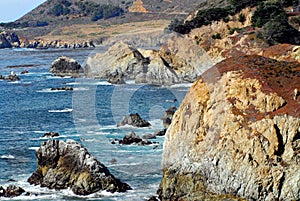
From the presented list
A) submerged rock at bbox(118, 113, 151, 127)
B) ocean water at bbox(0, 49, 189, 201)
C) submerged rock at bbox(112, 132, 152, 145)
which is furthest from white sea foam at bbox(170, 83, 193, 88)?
submerged rock at bbox(112, 132, 152, 145)

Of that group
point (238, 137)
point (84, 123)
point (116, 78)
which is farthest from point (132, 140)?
point (116, 78)

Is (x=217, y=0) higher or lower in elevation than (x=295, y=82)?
higher

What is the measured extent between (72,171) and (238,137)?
10.3m

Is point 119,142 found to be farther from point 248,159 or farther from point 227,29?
point 227,29

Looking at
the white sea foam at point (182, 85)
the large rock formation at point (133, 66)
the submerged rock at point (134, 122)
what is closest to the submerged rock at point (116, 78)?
the large rock formation at point (133, 66)

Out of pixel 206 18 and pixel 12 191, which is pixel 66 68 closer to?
pixel 206 18

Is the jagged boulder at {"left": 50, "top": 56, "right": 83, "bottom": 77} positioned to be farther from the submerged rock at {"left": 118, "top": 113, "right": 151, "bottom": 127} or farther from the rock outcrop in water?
the rock outcrop in water

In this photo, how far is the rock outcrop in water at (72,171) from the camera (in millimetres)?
33403

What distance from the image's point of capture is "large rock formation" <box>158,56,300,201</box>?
27.6 metres

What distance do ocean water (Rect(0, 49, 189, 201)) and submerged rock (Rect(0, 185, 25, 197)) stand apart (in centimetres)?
50

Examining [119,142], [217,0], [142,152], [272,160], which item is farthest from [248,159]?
[217,0]

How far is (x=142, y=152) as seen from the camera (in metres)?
43.0

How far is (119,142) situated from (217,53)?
146ft

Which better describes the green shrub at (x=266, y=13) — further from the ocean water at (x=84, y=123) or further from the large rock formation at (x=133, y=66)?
the ocean water at (x=84, y=123)
